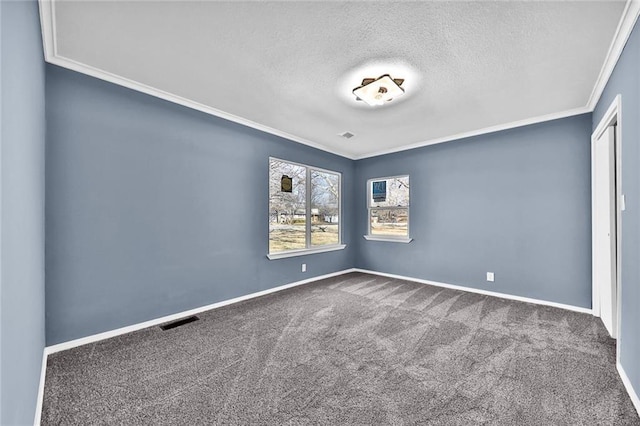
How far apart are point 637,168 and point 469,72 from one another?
1423mm

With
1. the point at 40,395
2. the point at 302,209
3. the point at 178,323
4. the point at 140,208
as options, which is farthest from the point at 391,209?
the point at 40,395

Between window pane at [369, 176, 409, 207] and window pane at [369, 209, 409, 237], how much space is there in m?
0.14

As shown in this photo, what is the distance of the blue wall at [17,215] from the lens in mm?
938

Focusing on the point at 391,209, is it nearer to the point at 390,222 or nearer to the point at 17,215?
the point at 390,222

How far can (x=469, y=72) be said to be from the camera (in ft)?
8.23

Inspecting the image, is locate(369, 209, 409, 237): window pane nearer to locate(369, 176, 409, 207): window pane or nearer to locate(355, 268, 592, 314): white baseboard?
locate(369, 176, 409, 207): window pane

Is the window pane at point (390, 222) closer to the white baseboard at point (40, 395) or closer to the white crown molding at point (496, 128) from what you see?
the white crown molding at point (496, 128)

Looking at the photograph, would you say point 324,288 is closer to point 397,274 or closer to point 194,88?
point 397,274

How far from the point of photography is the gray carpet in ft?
5.42

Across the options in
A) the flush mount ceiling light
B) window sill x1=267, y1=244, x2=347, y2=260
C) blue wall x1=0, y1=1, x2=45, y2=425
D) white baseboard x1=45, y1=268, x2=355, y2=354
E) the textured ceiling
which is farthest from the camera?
window sill x1=267, y1=244, x2=347, y2=260

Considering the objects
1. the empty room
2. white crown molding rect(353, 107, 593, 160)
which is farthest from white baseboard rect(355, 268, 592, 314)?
white crown molding rect(353, 107, 593, 160)

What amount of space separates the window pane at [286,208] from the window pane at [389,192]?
1548mm

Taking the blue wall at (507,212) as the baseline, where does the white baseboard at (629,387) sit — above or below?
below

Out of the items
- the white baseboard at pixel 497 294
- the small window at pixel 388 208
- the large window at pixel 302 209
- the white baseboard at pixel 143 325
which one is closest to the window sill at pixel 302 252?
the large window at pixel 302 209
